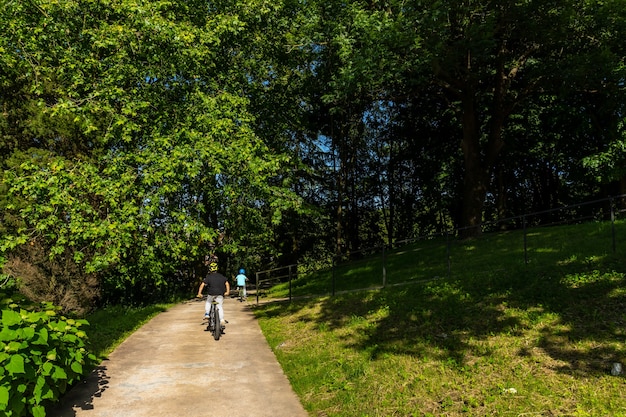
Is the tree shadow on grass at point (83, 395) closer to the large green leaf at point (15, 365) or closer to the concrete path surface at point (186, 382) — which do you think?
the concrete path surface at point (186, 382)

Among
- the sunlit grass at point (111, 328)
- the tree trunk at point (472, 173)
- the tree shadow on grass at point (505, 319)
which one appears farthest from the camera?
the tree trunk at point (472, 173)

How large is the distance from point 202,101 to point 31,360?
39.0 ft

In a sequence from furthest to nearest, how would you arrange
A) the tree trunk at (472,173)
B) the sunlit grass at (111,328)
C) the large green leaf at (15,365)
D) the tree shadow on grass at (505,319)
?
the tree trunk at (472,173) → the sunlit grass at (111,328) → the tree shadow on grass at (505,319) → the large green leaf at (15,365)

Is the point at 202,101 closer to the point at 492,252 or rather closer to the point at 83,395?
the point at 83,395

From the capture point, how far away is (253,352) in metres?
8.41

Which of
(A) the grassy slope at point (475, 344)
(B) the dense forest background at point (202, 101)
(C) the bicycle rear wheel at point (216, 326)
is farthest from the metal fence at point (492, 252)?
(C) the bicycle rear wheel at point (216, 326)

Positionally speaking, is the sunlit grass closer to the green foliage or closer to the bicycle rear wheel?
the bicycle rear wheel

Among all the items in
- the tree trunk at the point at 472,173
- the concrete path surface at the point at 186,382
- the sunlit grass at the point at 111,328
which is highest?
the tree trunk at the point at 472,173

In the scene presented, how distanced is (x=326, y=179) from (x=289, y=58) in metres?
13.2

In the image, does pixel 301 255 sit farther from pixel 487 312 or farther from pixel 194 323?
pixel 487 312

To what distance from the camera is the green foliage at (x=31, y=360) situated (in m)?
3.78

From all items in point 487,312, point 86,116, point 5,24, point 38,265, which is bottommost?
point 487,312

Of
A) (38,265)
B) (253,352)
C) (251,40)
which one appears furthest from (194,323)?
(251,40)

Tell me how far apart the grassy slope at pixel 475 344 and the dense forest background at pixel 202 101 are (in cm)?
249
